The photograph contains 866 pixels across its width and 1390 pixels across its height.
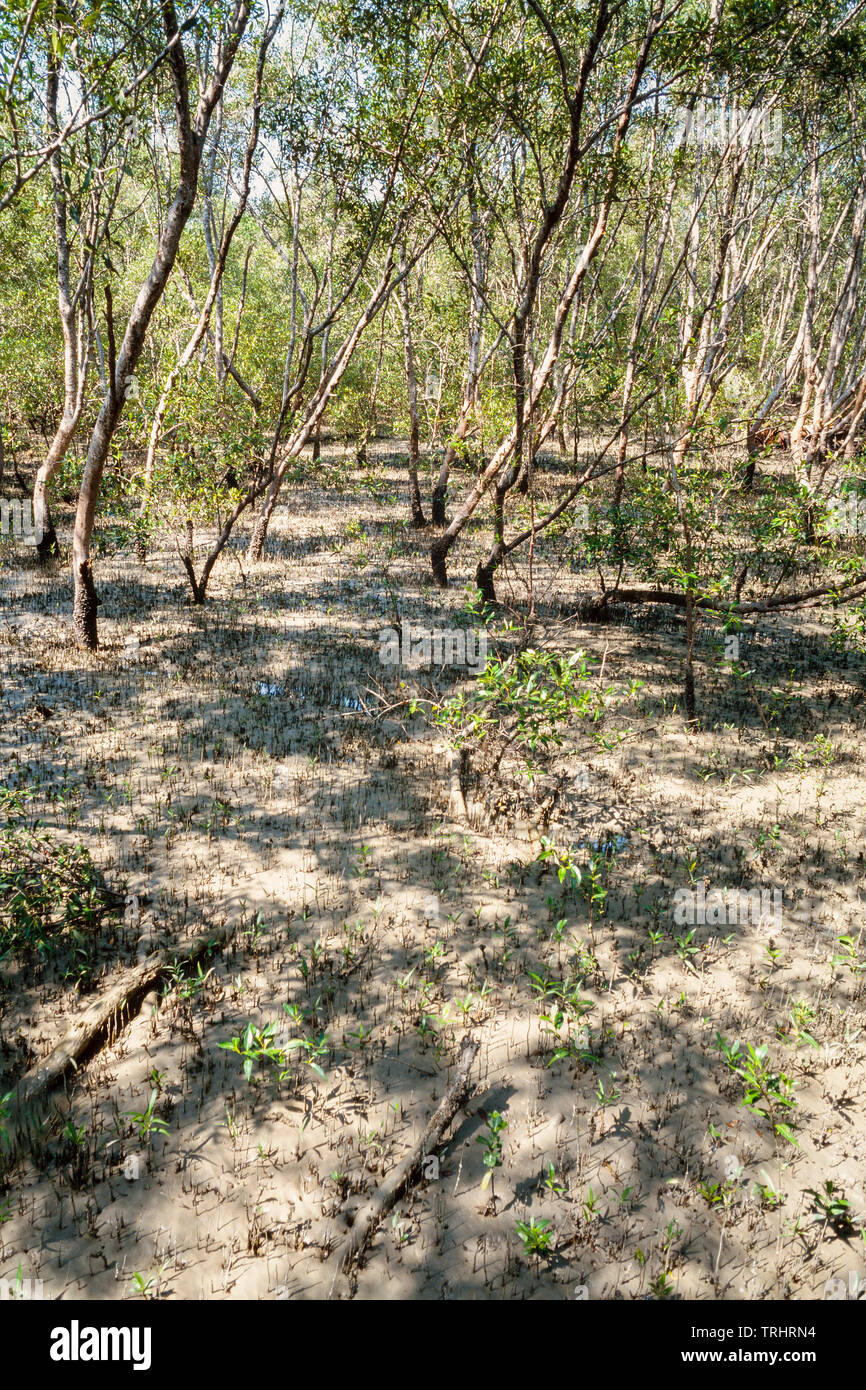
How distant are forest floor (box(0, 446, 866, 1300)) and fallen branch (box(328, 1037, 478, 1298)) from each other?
7 cm

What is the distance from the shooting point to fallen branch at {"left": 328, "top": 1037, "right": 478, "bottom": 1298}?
3230 mm

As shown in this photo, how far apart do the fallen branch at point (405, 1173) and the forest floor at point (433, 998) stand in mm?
72

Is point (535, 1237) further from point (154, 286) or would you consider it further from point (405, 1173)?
point (154, 286)

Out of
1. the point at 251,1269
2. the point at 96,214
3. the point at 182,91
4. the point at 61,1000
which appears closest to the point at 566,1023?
the point at 251,1269

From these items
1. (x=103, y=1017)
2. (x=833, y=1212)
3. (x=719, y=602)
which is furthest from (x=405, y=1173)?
(x=719, y=602)

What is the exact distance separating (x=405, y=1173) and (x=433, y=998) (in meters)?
1.24

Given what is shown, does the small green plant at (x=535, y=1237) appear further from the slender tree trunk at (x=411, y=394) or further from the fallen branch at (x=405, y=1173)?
the slender tree trunk at (x=411, y=394)

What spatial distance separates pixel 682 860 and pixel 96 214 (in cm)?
1294

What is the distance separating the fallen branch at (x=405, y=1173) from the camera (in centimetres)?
323

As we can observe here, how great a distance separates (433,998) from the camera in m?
4.71

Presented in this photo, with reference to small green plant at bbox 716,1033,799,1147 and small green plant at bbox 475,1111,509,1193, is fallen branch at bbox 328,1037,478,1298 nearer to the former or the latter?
small green plant at bbox 475,1111,509,1193

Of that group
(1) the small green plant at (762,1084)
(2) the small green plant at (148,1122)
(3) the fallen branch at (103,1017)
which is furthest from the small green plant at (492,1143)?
(3) the fallen branch at (103,1017)

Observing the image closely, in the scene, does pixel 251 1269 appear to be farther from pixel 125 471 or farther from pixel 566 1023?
pixel 125 471
